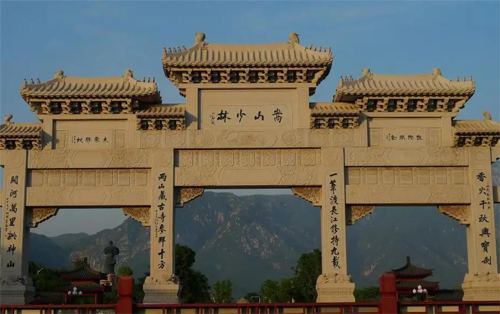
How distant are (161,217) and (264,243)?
11588cm

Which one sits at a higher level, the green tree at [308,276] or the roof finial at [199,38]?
the roof finial at [199,38]

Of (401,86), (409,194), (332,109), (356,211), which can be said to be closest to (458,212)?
(409,194)

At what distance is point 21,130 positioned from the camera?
42.5 feet

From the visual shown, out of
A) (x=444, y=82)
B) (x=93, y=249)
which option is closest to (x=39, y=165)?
(x=444, y=82)

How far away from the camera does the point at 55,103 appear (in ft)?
42.4

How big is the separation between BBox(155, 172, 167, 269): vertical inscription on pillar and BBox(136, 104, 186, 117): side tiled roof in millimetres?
1182

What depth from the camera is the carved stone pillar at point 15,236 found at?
12320 millimetres

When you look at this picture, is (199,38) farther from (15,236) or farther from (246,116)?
(15,236)

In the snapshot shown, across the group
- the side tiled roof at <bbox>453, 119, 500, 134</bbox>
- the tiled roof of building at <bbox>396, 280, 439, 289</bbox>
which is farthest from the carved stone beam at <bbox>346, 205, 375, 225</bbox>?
the tiled roof of building at <bbox>396, 280, 439, 289</bbox>

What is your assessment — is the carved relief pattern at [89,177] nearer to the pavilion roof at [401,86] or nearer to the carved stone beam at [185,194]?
the carved stone beam at [185,194]

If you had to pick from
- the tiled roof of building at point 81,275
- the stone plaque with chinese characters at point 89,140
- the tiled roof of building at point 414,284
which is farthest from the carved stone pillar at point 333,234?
the tiled roof of building at point 81,275

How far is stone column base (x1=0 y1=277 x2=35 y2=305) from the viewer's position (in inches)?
482

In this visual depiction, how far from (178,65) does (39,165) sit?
11.2 feet

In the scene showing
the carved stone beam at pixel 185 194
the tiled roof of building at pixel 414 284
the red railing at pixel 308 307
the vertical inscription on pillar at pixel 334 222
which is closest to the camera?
the red railing at pixel 308 307
